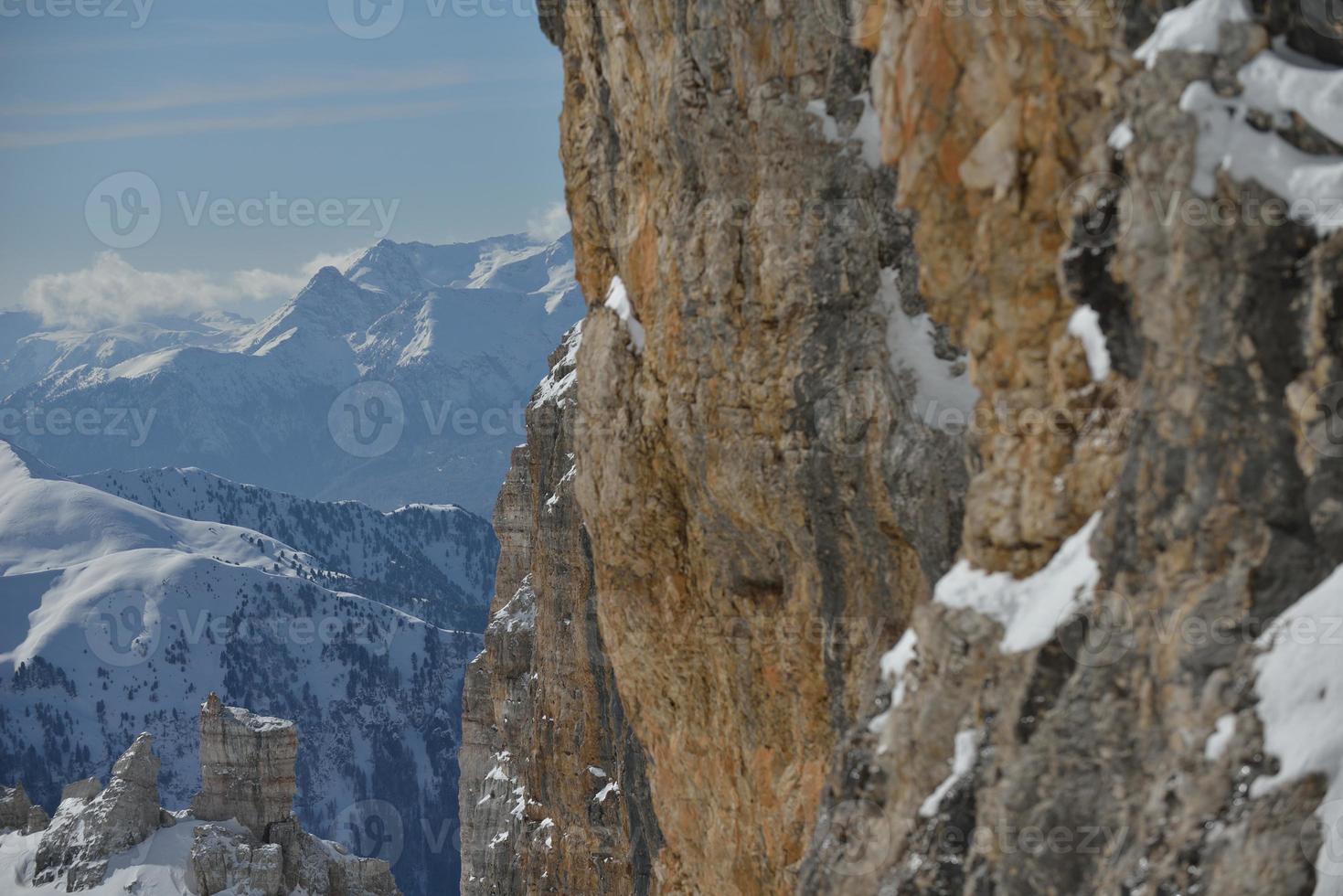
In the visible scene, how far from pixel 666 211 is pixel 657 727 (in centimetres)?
891

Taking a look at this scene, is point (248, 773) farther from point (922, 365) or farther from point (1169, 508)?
point (1169, 508)

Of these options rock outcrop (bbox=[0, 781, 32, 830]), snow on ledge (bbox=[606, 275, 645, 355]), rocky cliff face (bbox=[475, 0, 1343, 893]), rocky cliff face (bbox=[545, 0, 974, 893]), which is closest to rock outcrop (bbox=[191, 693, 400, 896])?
rock outcrop (bbox=[0, 781, 32, 830])

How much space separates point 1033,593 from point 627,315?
997 cm

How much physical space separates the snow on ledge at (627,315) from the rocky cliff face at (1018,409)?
809 mm

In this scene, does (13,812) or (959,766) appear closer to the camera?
(959,766)

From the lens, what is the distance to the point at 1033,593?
40.4 ft

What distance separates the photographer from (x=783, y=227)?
691 inches

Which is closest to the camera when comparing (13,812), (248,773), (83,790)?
(248,773)

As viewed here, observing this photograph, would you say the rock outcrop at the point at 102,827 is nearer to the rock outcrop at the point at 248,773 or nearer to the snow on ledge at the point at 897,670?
the rock outcrop at the point at 248,773

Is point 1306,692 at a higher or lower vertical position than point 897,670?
higher

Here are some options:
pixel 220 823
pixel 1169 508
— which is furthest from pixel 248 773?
pixel 1169 508

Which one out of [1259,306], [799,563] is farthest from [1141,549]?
[799,563]

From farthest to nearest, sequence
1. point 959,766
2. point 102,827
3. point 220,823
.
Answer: point 102,827, point 220,823, point 959,766

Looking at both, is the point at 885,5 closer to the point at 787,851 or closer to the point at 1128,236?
the point at 1128,236
